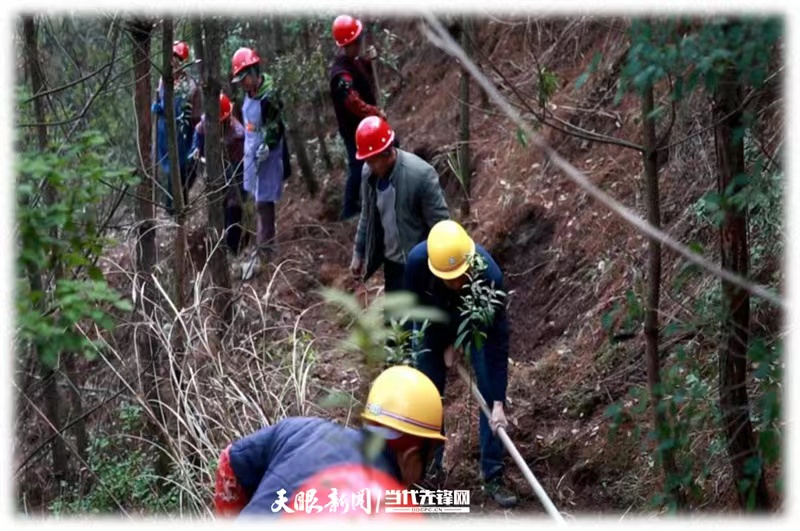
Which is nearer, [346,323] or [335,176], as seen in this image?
[346,323]

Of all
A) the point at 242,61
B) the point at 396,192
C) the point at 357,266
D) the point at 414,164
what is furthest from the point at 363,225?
the point at 242,61

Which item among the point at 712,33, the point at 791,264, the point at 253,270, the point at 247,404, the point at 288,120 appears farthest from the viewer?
the point at 288,120

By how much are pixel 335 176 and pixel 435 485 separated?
580 cm

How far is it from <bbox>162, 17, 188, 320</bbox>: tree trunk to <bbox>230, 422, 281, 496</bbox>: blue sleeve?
230cm

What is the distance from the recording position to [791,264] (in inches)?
200

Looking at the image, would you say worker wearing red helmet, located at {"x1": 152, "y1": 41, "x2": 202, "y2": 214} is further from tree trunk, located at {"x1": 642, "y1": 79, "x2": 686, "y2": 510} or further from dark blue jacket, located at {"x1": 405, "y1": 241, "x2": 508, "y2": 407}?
tree trunk, located at {"x1": 642, "y1": 79, "x2": 686, "y2": 510}

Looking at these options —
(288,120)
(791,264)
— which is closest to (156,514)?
(791,264)

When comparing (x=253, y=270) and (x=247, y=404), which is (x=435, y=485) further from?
(x=253, y=270)

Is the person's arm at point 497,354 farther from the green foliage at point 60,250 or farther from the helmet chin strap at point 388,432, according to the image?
the green foliage at point 60,250

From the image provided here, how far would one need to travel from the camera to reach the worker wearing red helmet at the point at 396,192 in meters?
6.83

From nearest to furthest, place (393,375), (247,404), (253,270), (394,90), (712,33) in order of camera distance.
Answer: (712,33)
(393,375)
(247,404)
(253,270)
(394,90)

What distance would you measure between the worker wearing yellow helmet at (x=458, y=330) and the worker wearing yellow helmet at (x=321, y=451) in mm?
1644

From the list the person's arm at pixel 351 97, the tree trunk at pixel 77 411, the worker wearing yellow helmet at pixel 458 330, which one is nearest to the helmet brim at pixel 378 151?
the worker wearing yellow helmet at pixel 458 330

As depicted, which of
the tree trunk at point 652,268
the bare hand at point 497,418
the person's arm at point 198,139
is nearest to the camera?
the tree trunk at point 652,268
